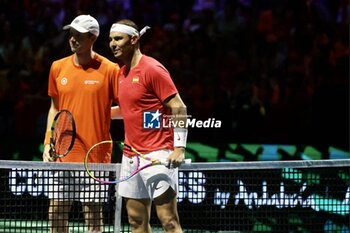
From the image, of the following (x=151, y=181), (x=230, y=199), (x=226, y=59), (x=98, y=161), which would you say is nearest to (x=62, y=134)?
(x=98, y=161)

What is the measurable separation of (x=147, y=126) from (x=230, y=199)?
1.99 meters

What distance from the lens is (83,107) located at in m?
6.78

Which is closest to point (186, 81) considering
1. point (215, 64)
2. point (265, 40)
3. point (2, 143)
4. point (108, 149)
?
point (215, 64)

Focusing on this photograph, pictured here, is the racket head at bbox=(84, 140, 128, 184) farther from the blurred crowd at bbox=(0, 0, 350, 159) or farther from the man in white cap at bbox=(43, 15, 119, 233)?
the blurred crowd at bbox=(0, 0, 350, 159)

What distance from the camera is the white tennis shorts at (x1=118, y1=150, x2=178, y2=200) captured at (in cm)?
615

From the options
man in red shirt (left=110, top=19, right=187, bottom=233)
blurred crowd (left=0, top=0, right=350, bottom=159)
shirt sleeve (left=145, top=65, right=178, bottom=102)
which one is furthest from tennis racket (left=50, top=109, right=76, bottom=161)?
blurred crowd (left=0, top=0, right=350, bottom=159)

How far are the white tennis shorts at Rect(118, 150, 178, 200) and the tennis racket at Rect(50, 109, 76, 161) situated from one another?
2.00 feet

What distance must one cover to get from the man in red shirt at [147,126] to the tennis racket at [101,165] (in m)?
0.04

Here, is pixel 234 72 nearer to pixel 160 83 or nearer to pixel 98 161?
pixel 98 161

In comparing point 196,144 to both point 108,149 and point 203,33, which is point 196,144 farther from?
point 203,33

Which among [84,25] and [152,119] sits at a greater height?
[84,25]

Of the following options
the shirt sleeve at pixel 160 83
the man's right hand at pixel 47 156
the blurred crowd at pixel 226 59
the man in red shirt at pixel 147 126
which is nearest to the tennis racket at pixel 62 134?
the man's right hand at pixel 47 156

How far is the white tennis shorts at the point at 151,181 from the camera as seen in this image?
615 centimetres

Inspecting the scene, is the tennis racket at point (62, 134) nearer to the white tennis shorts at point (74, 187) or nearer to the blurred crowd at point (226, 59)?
the white tennis shorts at point (74, 187)
